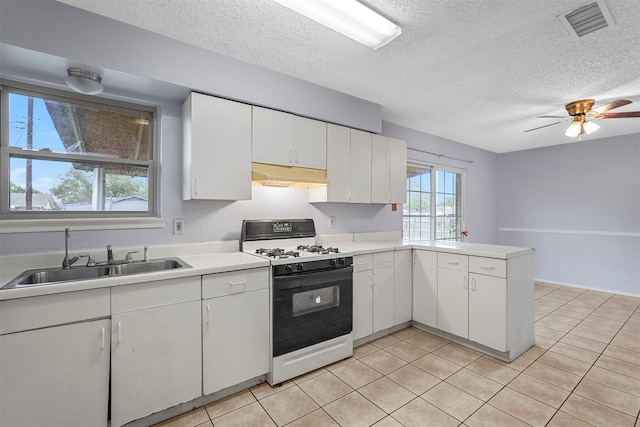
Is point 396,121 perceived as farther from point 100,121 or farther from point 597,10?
point 100,121

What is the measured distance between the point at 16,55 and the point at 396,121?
3.73 m

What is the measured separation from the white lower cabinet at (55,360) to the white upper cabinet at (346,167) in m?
2.08

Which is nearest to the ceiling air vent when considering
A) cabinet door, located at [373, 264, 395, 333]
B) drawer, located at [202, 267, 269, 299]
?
cabinet door, located at [373, 264, 395, 333]

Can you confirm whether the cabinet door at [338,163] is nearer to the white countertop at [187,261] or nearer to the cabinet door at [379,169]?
the cabinet door at [379,169]

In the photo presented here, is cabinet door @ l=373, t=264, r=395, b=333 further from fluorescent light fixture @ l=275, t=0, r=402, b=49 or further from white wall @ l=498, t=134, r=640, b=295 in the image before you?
white wall @ l=498, t=134, r=640, b=295

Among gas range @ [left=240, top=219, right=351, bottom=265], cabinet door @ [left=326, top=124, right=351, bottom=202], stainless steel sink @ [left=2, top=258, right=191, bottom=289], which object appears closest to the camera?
stainless steel sink @ [left=2, top=258, right=191, bottom=289]

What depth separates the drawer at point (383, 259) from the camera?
294 centimetres

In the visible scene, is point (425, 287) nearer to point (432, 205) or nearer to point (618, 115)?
point (432, 205)

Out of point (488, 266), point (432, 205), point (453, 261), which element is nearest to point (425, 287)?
point (453, 261)

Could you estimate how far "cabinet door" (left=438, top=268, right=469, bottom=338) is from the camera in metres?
2.85

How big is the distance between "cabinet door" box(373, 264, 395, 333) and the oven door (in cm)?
39

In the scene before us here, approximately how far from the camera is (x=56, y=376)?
5.00 ft

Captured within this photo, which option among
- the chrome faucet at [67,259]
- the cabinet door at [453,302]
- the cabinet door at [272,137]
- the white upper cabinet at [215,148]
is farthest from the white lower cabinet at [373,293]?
the chrome faucet at [67,259]

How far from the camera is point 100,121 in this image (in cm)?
230
